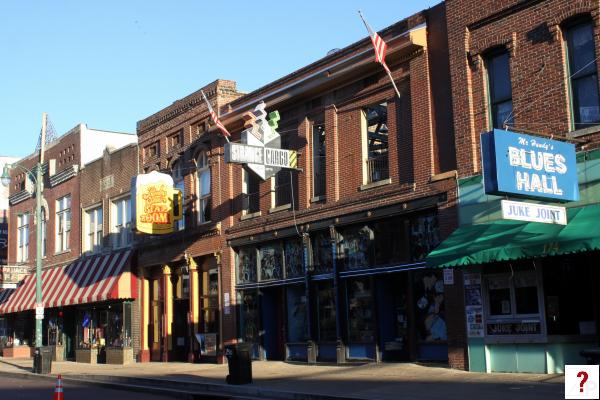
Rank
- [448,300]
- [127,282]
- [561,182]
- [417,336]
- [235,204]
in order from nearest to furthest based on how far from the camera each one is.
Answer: [561,182] → [448,300] → [417,336] → [235,204] → [127,282]

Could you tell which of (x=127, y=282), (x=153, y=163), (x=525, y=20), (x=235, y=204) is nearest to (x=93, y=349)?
(x=127, y=282)

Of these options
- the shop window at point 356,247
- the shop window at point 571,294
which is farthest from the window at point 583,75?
the shop window at point 356,247

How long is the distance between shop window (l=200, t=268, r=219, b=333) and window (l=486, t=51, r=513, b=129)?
12.8 m

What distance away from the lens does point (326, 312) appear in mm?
21828

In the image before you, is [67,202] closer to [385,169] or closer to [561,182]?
[385,169]

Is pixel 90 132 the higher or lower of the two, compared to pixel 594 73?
higher

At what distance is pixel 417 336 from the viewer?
62.4ft

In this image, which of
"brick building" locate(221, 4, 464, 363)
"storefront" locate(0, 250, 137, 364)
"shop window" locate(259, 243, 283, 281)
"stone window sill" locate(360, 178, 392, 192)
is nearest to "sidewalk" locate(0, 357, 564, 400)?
"brick building" locate(221, 4, 464, 363)

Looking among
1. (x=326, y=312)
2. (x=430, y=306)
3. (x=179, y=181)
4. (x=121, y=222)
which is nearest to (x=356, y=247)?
(x=326, y=312)

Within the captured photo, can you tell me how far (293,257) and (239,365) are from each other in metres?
6.34

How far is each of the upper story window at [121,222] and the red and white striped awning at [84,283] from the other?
0.65m

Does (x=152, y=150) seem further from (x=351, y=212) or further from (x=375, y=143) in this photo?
(x=351, y=212)

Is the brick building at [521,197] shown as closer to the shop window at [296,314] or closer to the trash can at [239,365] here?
the trash can at [239,365]

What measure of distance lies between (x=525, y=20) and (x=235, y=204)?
487 inches
